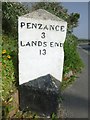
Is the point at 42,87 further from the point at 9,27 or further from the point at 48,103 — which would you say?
the point at 9,27

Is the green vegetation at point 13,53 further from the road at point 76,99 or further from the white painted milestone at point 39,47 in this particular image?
the white painted milestone at point 39,47

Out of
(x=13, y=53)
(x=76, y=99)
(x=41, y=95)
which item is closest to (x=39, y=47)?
(x=41, y=95)

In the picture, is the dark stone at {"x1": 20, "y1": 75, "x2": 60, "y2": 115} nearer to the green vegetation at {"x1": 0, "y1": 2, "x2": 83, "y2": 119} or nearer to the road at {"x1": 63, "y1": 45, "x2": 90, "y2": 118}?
the green vegetation at {"x1": 0, "y1": 2, "x2": 83, "y2": 119}

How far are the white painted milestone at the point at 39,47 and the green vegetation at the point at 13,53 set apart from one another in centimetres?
49

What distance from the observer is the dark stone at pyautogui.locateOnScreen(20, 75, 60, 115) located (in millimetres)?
6363

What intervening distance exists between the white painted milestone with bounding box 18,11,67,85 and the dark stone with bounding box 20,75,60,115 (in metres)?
0.12

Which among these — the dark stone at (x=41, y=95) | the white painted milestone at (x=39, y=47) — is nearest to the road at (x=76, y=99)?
the dark stone at (x=41, y=95)

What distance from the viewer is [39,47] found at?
630 centimetres

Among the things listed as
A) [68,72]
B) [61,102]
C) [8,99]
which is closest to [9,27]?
Answer: [68,72]

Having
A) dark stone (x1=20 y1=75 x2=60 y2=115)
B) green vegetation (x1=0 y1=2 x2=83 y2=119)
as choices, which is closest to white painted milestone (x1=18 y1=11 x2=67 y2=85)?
dark stone (x1=20 y1=75 x2=60 y2=115)

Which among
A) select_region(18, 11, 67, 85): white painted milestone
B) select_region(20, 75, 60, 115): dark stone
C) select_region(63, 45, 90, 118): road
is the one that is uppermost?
select_region(18, 11, 67, 85): white painted milestone

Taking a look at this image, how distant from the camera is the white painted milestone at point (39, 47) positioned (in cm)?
610

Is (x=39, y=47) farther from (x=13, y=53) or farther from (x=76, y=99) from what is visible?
(x=13, y=53)

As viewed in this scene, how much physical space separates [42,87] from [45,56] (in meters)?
0.58
